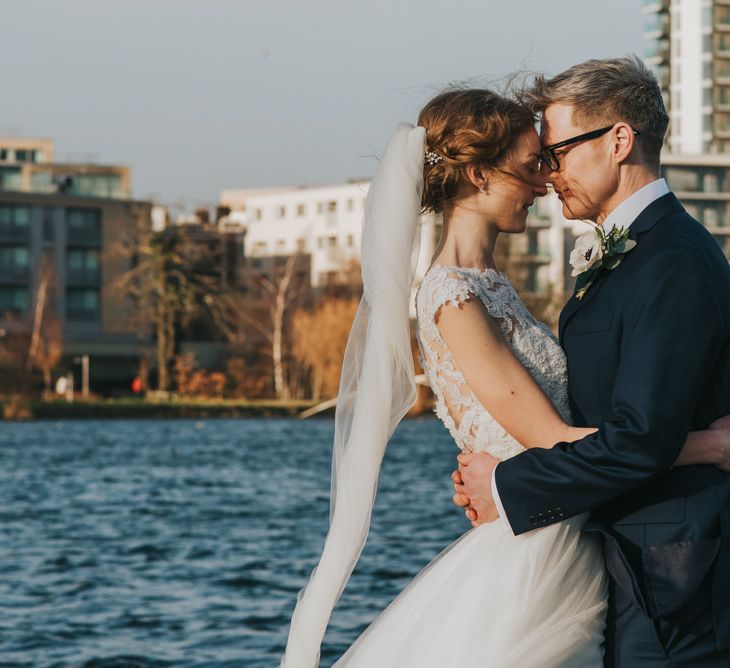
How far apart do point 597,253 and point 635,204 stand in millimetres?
120

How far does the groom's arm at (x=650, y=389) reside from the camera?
273cm

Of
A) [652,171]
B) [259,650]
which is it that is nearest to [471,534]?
[652,171]

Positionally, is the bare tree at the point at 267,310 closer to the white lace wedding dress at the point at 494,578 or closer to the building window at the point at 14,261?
the building window at the point at 14,261

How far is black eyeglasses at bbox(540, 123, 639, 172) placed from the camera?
2961 mm

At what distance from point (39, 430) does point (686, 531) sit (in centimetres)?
5195

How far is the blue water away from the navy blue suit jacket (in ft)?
24.7

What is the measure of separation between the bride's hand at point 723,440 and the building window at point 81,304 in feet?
248

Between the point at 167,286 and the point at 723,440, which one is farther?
the point at 167,286

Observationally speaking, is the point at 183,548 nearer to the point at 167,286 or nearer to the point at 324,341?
the point at 324,341

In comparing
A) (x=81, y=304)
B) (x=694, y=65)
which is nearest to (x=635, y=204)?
(x=81, y=304)

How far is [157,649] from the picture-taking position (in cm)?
1072

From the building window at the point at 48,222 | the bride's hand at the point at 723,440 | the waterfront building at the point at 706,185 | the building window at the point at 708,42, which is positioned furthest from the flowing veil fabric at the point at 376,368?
the building window at the point at 708,42

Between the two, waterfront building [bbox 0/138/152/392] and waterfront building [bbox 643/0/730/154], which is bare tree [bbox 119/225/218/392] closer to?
waterfront building [bbox 0/138/152/392]

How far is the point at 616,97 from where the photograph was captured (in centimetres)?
294
